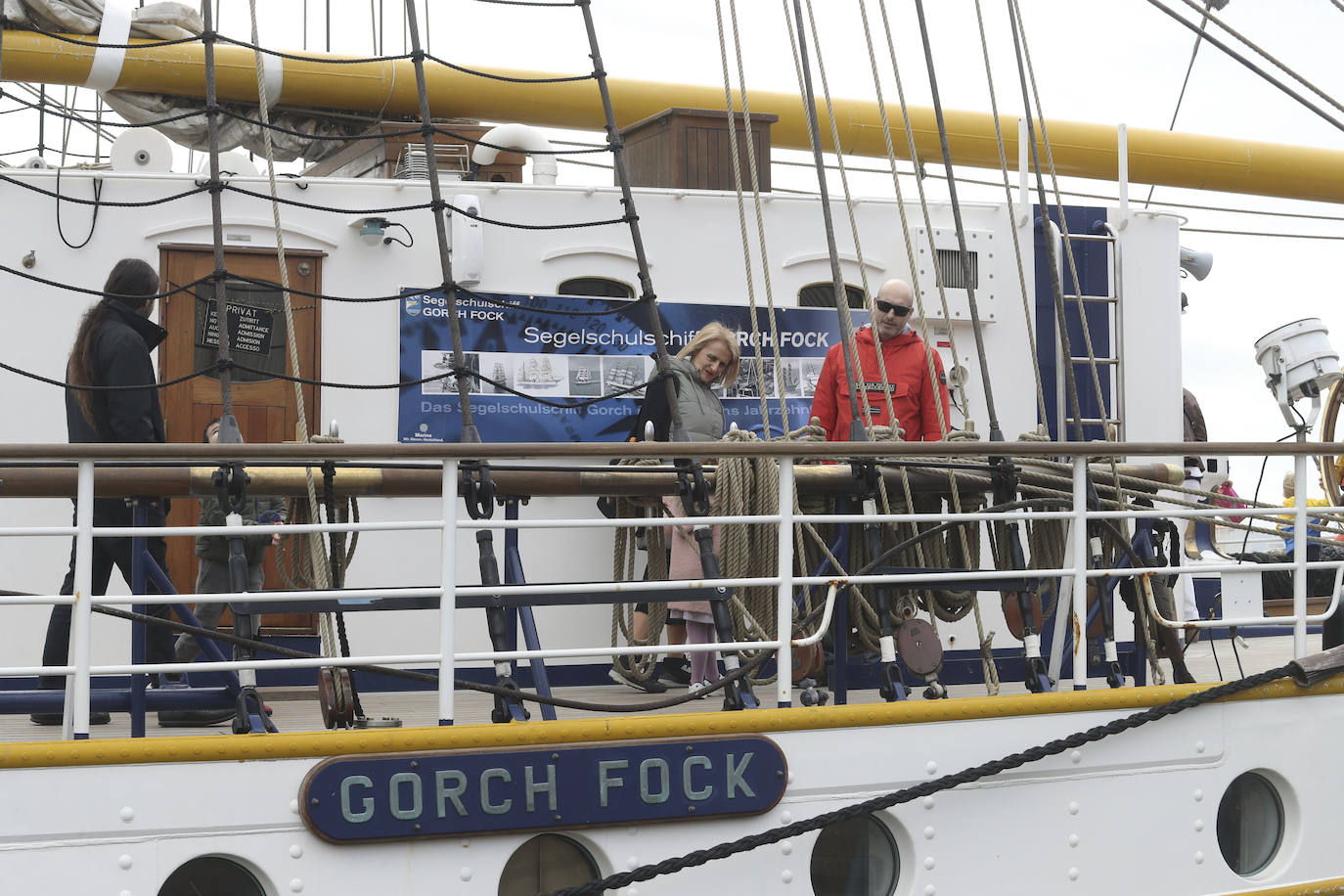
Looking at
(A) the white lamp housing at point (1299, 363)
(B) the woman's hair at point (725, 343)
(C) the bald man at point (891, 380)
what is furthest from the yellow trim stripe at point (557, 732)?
(A) the white lamp housing at point (1299, 363)

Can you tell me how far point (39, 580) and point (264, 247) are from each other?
68.7 inches

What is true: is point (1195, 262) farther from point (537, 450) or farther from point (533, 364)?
point (537, 450)

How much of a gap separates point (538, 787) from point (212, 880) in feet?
2.83

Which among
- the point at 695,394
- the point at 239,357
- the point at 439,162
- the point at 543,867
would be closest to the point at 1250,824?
the point at 543,867

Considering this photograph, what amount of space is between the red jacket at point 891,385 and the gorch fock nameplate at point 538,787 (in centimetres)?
219

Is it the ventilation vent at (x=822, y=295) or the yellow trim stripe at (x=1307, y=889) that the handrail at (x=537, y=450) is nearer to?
the yellow trim stripe at (x=1307, y=889)

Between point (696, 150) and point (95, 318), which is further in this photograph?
point (696, 150)

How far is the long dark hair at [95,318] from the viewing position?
492 cm

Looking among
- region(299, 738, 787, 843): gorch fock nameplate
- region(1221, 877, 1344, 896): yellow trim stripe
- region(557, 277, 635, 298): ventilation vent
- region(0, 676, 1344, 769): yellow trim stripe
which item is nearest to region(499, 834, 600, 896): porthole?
region(299, 738, 787, 843): gorch fock nameplate

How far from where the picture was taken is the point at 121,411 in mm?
4852

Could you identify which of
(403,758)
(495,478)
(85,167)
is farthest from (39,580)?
(403,758)

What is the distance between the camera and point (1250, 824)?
4676 millimetres

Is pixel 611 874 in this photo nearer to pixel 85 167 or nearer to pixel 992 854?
pixel 992 854

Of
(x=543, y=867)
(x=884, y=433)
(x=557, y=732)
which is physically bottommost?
(x=543, y=867)
